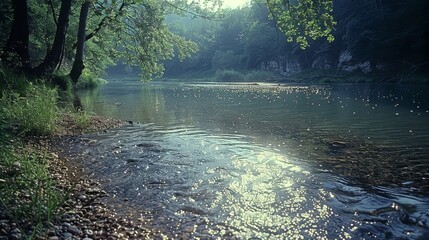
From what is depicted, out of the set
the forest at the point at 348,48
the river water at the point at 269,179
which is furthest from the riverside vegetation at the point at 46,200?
the forest at the point at 348,48

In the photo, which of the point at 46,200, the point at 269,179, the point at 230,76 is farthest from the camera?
the point at 230,76

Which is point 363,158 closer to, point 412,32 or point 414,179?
point 414,179

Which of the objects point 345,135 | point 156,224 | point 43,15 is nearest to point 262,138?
point 345,135

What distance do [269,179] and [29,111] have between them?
7.91 m

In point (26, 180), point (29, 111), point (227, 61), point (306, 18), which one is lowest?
point (26, 180)

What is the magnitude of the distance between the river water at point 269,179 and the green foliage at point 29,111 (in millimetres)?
1327

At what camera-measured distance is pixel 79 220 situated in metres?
5.47

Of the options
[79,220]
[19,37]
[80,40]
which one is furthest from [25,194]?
[80,40]

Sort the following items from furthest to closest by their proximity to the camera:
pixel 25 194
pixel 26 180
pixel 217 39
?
pixel 217 39, pixel 26 180, pixel 25 194

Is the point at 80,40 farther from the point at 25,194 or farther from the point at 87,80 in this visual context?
the point at 87,80

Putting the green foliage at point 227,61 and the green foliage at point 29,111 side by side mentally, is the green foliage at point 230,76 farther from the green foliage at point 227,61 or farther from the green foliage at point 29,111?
the green foliage at point 29,111

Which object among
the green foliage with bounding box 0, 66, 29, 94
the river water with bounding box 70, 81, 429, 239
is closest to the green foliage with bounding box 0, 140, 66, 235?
the river water with bounding box 70, 81, 429, 239

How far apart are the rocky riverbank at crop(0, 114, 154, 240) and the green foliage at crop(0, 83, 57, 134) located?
2.34 metres

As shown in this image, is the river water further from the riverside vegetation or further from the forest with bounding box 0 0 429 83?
the forest with bounding box 0 0 429 83
